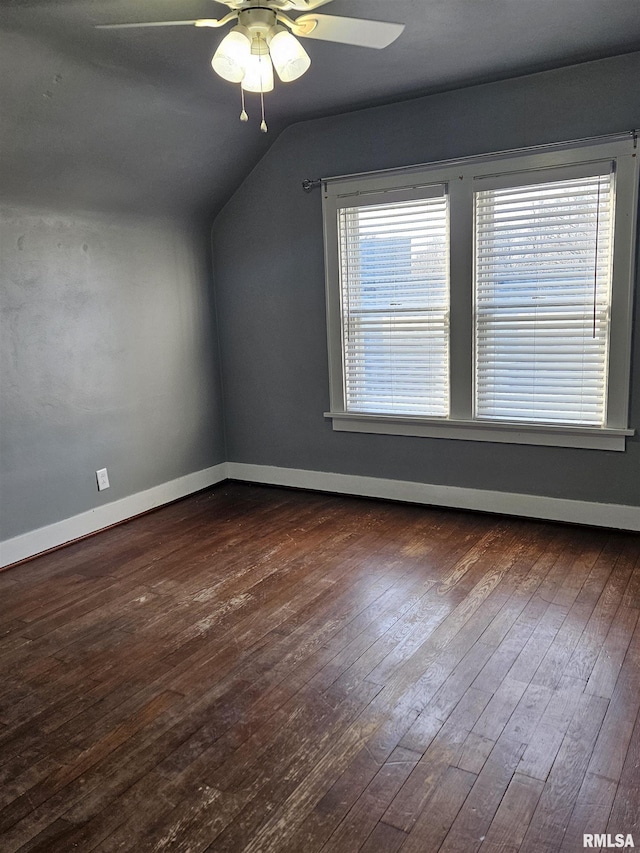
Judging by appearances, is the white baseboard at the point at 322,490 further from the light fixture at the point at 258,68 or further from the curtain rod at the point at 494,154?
the light fixture at the point at 258,68

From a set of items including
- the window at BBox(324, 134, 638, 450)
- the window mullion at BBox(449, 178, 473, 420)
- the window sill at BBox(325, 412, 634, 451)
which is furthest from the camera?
the window mullion at BBox(449, 178, 473, 420)

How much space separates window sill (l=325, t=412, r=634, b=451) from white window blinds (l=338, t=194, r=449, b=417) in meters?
0.07

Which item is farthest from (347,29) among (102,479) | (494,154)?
(102,479)

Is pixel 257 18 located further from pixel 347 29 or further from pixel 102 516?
pixel 102 516

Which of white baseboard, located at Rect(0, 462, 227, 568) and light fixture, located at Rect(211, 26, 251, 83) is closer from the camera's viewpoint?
light fixture, located at Rect(211, 26, 251, 83)

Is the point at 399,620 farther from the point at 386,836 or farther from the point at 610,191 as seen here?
the point at 610,191

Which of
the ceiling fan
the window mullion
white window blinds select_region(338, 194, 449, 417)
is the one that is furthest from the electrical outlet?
the ceiling fan

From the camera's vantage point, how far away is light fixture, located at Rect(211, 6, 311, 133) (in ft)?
6.84

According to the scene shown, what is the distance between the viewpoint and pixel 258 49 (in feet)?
7.22

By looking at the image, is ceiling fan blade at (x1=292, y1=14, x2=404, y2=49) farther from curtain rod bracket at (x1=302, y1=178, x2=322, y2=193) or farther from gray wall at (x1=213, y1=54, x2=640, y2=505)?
curtain rod bracket at (x1=302, y1=178, x2=322, y2=193)

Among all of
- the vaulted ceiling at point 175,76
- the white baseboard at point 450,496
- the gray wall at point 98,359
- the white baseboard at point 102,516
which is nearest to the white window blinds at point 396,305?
the white baseboard at point 450,496

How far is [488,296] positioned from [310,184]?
1.44 meters

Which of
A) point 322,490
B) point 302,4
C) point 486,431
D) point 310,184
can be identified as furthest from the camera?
point 322,490

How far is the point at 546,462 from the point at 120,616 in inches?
98.8
